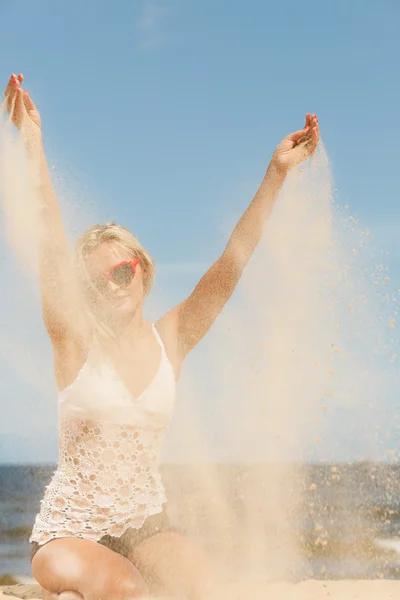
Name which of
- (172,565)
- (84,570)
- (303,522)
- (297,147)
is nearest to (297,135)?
(297,147)

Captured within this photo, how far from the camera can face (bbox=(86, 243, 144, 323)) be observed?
3.62 metres

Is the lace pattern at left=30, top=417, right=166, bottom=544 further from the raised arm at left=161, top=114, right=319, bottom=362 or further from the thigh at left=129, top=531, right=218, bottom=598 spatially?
the raised arm at left=161, top=114, right=319, bottom=362

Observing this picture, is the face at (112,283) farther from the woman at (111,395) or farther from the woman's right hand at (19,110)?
the woman's right hand at (19,110)

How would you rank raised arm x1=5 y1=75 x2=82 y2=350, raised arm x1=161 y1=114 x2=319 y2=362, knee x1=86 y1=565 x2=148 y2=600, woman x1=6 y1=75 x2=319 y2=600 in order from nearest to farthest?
1. knee x1=86 y1=565 x2=148 y2=600
2. woman x1=6 y1=75 x2=319 y2=600
3. raised arm x1=5 y1=75 x2=82 y2=350
4. raised arm x1=161 y1=114 x2=319 y2=362

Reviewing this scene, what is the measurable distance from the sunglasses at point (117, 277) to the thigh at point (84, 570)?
1.20 meters

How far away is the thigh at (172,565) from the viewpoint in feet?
11.1

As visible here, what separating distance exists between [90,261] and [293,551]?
6.97m

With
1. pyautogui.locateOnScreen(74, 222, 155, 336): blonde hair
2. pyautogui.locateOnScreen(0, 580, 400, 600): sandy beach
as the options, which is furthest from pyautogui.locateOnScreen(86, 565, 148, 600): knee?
pyautogui.locateOnScreen(0, 580, 400, 600): sandy beach

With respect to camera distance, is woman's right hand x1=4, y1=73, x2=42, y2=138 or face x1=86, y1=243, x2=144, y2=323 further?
woman's right hand x1=4, y1=73, x2=42, y2=138

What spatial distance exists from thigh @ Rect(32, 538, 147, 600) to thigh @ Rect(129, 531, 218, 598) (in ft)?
0.41

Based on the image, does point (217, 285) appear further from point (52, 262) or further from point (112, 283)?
point (52, 262)

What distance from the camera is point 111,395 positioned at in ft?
10.9

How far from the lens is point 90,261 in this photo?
12.0ft

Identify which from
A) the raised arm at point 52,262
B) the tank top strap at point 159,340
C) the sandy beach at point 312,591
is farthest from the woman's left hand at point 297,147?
the sandy beach at point 312,591
